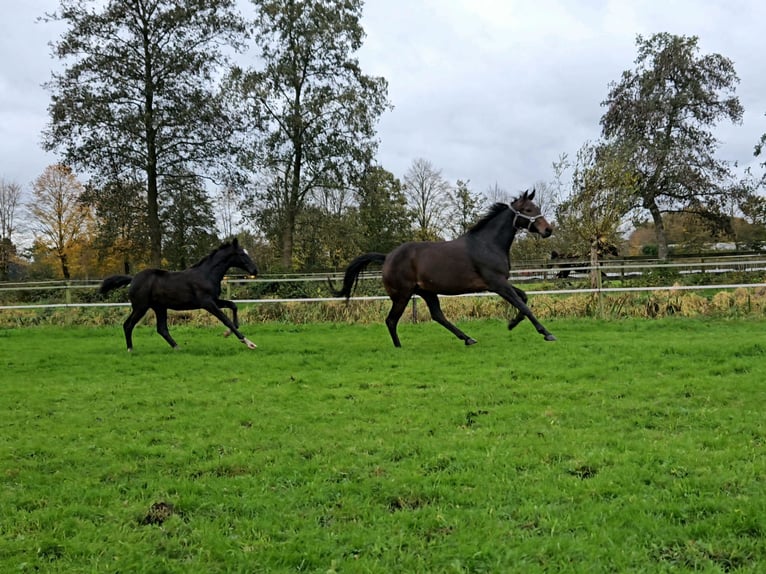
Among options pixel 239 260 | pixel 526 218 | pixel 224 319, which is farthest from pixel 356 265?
pixel 526 218

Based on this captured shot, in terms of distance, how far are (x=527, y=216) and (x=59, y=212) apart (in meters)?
37.6

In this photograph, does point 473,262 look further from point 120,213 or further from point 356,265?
point 120,213

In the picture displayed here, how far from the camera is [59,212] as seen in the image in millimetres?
38156

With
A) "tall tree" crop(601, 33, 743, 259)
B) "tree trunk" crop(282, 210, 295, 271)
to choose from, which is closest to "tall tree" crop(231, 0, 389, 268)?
"tree trunk" crop(282, 210, 295, 271)

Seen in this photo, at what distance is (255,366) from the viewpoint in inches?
318

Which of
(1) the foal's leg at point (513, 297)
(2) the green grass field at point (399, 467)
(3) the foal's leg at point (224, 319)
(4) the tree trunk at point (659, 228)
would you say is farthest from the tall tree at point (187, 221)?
(4) the tree trunk at point (659, 228)

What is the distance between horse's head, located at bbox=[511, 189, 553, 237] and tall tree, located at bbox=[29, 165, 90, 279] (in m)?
35.8

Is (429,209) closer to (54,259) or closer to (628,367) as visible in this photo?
(54,259)

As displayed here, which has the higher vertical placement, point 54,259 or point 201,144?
point 201,144

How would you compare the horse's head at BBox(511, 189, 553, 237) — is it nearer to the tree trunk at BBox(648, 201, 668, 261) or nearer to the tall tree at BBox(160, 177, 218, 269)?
the tall tree at BBox(160, 177, 218, 269)

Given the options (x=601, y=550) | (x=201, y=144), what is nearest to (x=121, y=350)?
(x=601, y=550)

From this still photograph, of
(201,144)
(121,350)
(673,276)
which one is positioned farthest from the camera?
(201,144)

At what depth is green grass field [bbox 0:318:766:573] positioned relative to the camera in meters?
2.62

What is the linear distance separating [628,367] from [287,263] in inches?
803
